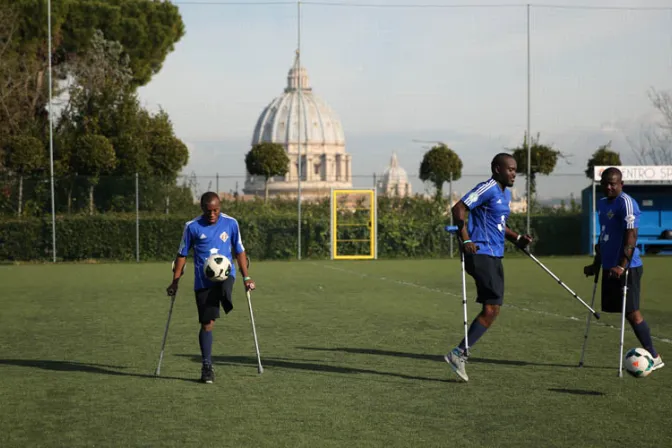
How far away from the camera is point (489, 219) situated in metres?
8.13

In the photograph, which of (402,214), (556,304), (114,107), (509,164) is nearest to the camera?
(509,164)

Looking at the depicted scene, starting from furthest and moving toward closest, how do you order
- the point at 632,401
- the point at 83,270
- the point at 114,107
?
the point at 114,107 < the point at 83,270 < the point at 632,401

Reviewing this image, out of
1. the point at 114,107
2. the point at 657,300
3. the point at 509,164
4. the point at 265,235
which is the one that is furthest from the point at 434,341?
the point at 114,107

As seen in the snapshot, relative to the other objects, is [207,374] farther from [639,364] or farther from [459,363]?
[639,364]

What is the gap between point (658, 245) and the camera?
31.3m

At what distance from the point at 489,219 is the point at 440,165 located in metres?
31.3

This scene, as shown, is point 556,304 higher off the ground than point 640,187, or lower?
lower

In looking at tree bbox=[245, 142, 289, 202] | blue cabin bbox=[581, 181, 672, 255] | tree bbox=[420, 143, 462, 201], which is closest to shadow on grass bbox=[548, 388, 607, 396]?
blue cabin bbox=[581, 181, 672, 255]

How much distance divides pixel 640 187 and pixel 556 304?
699 inches

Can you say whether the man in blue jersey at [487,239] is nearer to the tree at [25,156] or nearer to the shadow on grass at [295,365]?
the shadow on grass at [295,365]

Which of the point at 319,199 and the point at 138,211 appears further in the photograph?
the point at 319,199

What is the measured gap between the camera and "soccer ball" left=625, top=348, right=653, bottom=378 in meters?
7.93

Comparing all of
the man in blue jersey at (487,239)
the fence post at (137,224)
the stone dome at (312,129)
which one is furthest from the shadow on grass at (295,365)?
the stone dome at (312,129)

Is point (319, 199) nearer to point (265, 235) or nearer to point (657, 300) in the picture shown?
point (265, 235)
